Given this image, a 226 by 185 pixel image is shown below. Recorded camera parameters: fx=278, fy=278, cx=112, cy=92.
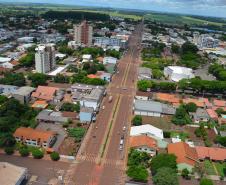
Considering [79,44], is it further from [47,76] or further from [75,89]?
[75,89]

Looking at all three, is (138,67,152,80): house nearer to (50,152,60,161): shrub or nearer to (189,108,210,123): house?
(189,108,210,123): house

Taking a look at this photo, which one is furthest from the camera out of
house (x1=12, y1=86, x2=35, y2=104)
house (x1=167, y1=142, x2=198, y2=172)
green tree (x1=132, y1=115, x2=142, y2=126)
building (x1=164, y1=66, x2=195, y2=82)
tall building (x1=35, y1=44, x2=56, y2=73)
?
building (x1=164, y1=66, x2=195, y2=82)

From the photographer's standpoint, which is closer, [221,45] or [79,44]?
[79,44]

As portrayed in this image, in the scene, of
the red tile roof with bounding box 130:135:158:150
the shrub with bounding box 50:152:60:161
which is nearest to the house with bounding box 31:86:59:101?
the shrub with bounding box 50:152:60:161

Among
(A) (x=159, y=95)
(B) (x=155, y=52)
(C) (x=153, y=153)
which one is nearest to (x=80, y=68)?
(A) (x=159, y=95)

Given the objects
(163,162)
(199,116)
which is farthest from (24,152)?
(199,116)

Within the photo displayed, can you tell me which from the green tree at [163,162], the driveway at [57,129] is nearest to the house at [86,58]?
the driveway at [57,129]

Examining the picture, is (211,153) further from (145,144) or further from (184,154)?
(145,144)

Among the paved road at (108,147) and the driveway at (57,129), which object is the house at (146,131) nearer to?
the paved road at (108,147)
